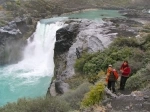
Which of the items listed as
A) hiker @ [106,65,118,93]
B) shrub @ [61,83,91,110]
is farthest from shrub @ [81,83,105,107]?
shrub @ [61,83,91,110]

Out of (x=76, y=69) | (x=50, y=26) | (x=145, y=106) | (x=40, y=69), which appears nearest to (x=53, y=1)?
(x=50, y=26)

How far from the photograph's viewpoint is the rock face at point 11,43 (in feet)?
158

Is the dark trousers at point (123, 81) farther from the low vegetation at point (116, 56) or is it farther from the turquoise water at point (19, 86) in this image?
the turquoise water at point (19, 86)

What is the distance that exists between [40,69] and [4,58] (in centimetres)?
855

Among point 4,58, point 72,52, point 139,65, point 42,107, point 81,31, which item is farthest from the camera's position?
Answer: point 4,58

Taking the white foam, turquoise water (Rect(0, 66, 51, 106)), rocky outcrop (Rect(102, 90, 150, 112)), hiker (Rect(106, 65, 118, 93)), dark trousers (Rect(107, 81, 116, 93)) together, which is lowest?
turquoise water (Rect(0, 66, 51, 106))

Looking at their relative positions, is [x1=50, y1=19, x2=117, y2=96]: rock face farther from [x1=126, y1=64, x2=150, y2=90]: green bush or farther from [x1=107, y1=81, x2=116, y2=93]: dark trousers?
[x1=107, y1=81, x2=116, y2=93]: dark trousers

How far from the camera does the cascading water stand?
34.3 metres

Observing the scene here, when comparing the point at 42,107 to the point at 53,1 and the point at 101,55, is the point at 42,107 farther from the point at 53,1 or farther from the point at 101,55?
the point at 53,1

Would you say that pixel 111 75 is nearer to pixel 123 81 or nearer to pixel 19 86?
pixel 123 81

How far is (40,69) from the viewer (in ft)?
140

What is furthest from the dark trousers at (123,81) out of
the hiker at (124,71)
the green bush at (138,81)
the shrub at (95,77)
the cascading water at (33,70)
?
the cascading water at (33,70)

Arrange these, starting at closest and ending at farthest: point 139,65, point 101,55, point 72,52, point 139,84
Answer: point 139,84 → point 139,65 → point 101,55 → point 72,52

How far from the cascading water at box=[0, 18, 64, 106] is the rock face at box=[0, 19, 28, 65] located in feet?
4.28
